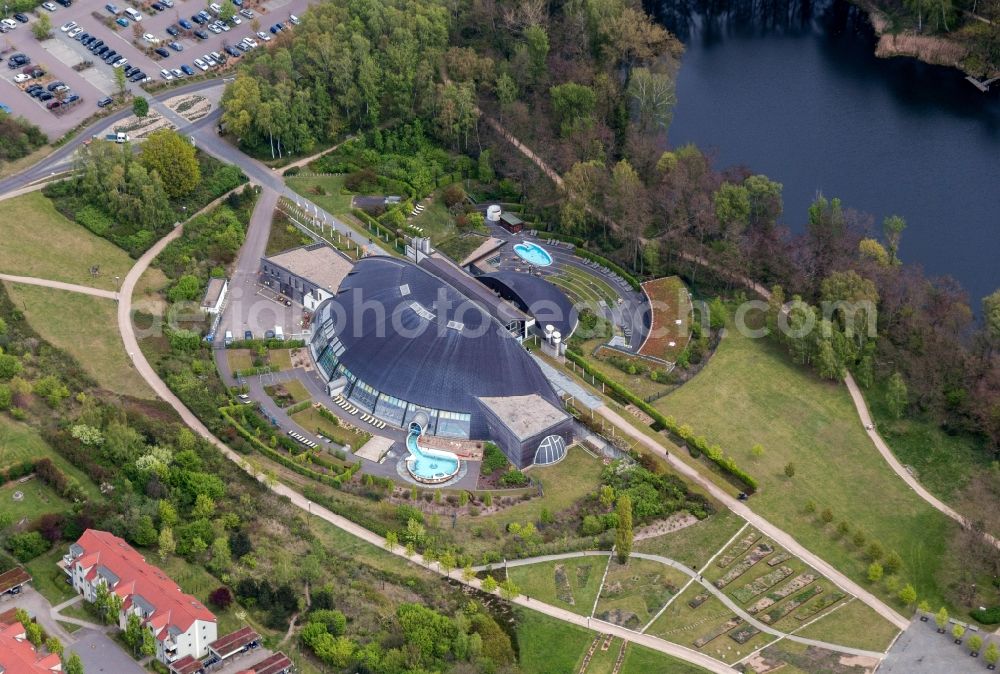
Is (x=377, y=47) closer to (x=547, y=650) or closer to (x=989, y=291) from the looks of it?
(x=989, y=291)

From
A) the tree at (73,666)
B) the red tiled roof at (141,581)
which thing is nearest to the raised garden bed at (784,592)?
the red tiled roof at (141,581)

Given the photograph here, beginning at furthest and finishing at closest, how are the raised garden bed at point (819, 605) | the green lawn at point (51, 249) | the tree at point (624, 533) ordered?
1. the green lawn at point (51, 249)
2. the tree at point (624, 533)
3. the raised garden bed at point (819, 605)

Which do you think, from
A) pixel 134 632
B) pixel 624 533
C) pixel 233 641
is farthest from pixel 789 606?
pixel 134 632

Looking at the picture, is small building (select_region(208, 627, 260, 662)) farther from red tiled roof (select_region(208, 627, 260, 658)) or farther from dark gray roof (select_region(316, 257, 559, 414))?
dark gray roof (select_region(316, 257, 559, 414))

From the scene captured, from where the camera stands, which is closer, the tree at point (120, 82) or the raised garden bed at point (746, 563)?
the raised garden bed at point (746, 563)

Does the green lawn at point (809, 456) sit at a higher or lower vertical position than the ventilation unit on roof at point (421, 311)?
lower

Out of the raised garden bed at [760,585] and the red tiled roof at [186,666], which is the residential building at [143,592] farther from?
the raised garden bed at [760,585]
